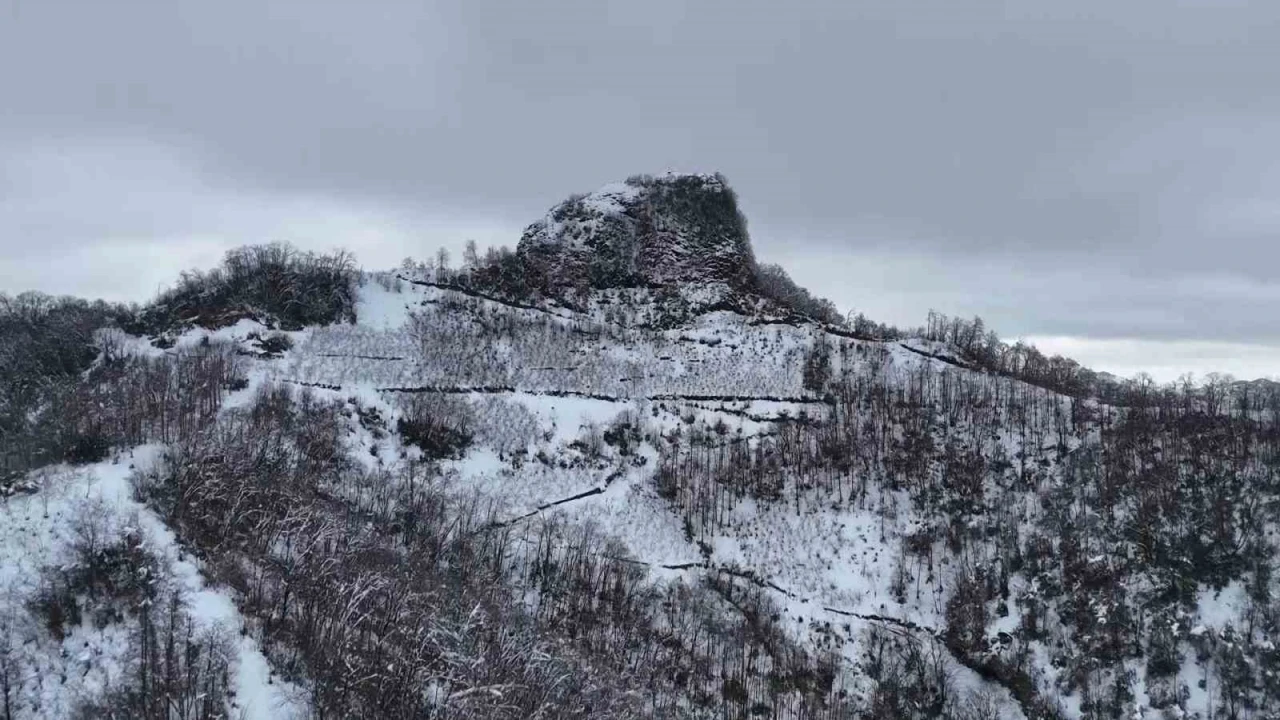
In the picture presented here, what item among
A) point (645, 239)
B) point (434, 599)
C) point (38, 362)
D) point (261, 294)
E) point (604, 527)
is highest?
point (645, 239)

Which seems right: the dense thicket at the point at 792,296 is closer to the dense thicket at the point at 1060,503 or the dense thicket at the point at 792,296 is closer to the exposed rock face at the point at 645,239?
the exposed rock face at the point at 645,239

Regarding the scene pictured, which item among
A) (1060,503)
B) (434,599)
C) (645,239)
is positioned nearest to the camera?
(434,599)

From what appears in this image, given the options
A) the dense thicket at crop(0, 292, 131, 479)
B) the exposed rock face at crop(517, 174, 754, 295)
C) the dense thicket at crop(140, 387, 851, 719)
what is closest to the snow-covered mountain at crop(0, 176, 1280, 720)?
the dense thicket at crop(140, 387, 851, 719)

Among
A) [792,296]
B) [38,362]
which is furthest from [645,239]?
[38,362]

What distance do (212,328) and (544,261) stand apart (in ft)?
70.6

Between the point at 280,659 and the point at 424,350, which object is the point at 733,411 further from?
the point at 280,659

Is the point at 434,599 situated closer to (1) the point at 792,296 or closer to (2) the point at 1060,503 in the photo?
(2) the point at 1060,503

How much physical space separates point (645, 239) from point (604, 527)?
92.4 feet

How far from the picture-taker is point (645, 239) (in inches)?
2053

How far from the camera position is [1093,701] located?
2138cm

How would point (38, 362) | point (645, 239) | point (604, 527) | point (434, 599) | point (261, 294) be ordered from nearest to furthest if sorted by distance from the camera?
point (434, 599) < point (604, 527) < point (38, 362) < point (261, 294) < point (645, 239)

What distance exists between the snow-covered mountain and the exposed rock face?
24.4ft

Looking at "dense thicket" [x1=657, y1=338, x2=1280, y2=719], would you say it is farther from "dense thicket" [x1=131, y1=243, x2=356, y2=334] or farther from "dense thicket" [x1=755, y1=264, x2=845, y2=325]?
"dense thicket" [x1=131, y1=243, x2=356, y2=334]

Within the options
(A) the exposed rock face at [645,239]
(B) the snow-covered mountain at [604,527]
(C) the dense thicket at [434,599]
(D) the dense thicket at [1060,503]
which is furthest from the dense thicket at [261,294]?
(D) the dense thicket at [1060,503]
